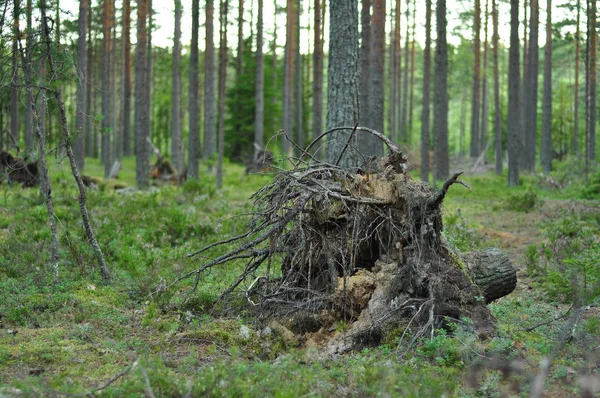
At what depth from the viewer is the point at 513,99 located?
78.3 feet

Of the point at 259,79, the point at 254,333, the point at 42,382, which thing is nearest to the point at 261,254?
the point at 254,333

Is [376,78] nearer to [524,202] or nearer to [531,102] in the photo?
[524,202]

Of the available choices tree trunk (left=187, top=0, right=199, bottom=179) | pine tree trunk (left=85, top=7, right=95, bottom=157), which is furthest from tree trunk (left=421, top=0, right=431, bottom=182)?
pine tree trunk (left=85, top=7, right=95, bottom=157)

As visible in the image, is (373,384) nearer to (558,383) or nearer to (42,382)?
(558,383)

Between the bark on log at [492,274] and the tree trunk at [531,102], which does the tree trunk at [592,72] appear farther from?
the bark on log at [492,274]

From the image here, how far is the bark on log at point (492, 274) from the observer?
696cm

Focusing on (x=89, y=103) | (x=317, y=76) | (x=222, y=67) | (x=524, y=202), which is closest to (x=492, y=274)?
(x=524, y=202)

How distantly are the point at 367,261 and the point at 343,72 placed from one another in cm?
479

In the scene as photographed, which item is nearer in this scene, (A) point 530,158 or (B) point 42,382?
(B) point 42,382

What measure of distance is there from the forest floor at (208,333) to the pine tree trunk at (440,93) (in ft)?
36.6

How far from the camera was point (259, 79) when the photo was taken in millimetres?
27406

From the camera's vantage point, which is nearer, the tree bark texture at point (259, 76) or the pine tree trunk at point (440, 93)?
the pine tree trunk at point (440, 93)

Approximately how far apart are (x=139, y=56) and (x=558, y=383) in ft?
60.1

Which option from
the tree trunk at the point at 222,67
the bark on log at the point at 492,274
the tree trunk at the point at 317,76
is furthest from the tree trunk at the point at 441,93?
the bark on log at the point at 492,274
